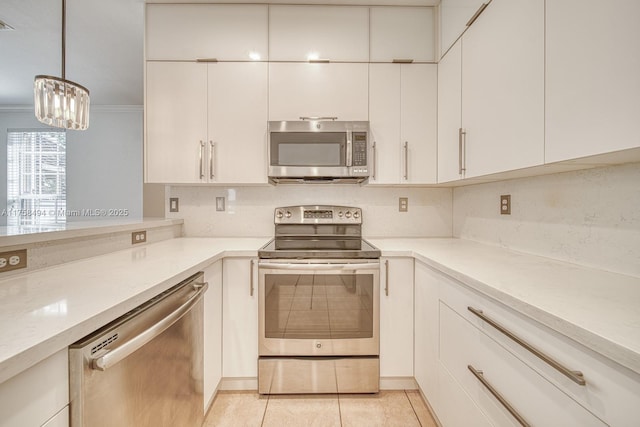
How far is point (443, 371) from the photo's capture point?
4.29 feet

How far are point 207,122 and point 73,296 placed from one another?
4.63 feet

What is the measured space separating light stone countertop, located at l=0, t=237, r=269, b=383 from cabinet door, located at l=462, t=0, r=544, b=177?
1400 mm

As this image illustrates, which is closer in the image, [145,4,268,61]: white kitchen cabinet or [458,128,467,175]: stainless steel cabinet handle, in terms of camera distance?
[458,128,467,175]: stainless steel cabinet handle

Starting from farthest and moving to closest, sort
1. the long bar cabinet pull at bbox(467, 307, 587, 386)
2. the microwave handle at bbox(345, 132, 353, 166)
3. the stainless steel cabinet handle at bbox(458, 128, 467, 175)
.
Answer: the microwave handle at bbox(345, 132, 353, 166) < the stainless steel cabinet handle at bbox(458, 128, 467, 175) < the long bar cabinet pull at bbox(467, 307, 587, 386)

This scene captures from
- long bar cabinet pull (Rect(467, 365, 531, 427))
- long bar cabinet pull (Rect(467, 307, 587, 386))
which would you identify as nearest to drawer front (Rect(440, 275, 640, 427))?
long bar cabinet pull (Rect(467, 307, 587, 386))

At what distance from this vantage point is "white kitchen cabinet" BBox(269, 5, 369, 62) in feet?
6.31

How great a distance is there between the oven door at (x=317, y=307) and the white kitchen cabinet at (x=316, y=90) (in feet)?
3.27

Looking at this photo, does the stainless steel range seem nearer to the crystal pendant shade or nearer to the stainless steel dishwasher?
the stainless steel dishwasher

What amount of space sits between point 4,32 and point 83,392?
3339 mm

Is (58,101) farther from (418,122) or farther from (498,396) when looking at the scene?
(498,396)

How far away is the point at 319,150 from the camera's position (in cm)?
187

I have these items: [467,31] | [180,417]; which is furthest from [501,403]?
[467,31]

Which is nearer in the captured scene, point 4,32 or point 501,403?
point 501,403

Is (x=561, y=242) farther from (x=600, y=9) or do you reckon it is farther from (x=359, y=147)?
(x=359, y=147)
